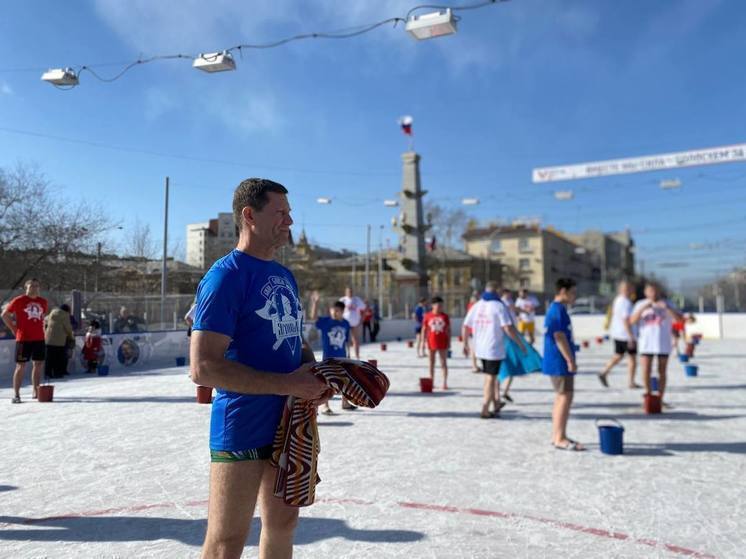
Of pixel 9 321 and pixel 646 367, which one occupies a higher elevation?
pixel 9 321

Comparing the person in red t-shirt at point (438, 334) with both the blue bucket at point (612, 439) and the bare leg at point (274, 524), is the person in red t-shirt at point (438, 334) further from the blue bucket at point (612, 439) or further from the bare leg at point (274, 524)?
the bare leg at point (274, 524)

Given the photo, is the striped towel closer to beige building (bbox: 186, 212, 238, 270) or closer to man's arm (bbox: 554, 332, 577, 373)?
man's arm (bbox: 554, 332, 577, 373)

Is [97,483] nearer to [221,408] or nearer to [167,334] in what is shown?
[221,408]

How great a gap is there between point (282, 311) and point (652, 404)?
765 centimetres

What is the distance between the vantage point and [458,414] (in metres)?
8.27

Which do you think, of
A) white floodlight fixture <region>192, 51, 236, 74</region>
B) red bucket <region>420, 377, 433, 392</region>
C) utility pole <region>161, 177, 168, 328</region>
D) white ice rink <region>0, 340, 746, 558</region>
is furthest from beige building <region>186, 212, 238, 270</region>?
white ice rink <region>0, 340, 746, 558</region>

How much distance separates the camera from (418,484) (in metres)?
4.93

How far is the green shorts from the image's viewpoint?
6.91 ft

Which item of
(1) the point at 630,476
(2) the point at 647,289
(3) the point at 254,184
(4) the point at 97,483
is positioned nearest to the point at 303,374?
(3) the point at 254,184

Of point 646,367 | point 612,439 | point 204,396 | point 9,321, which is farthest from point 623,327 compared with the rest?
point 9,321

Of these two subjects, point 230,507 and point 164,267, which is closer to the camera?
point 230,507

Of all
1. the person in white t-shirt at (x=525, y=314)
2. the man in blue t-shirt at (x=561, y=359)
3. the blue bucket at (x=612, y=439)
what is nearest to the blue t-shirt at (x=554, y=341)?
the man in blue t-shirt at (x=561, y=359)

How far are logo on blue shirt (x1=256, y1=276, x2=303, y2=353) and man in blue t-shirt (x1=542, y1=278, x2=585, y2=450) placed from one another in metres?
4.22

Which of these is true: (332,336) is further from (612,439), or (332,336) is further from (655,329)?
(655,329)
